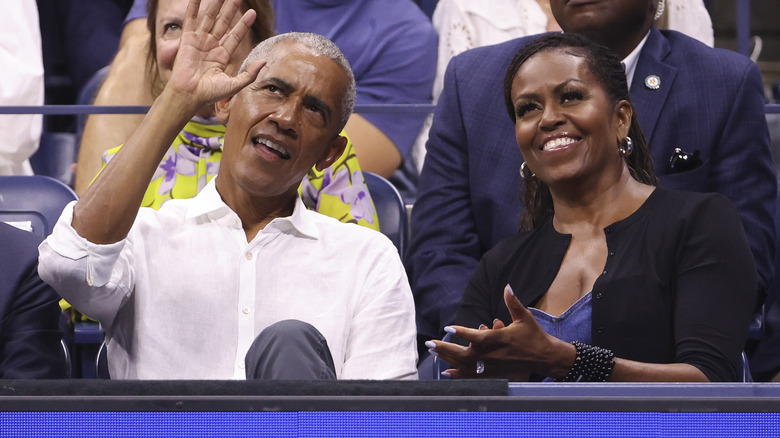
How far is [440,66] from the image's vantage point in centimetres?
299

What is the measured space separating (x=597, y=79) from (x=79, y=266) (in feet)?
3.03

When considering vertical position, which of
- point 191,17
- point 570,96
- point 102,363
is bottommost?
point 102,363

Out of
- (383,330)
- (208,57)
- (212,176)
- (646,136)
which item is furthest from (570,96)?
(212,176)

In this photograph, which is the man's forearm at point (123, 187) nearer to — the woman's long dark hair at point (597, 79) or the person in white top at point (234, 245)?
the person in white top at point (234, 245)

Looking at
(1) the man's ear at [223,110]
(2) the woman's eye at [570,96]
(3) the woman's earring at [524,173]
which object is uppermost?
(2) the woman's eye at [570,96]

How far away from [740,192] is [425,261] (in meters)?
0.61

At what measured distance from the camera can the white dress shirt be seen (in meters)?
1.61

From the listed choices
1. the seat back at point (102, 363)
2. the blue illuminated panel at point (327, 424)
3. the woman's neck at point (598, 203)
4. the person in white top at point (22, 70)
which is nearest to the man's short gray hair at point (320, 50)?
the woman's neck at point (598, 203)

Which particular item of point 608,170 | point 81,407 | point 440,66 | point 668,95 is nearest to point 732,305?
point 608,170

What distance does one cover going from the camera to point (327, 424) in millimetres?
981

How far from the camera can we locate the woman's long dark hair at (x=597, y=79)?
1854mm

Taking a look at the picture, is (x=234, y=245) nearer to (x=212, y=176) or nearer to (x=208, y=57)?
(x=208, y=57)

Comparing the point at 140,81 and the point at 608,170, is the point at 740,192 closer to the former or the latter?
the point at 608,170

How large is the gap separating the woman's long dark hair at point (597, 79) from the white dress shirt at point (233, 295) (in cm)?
32
